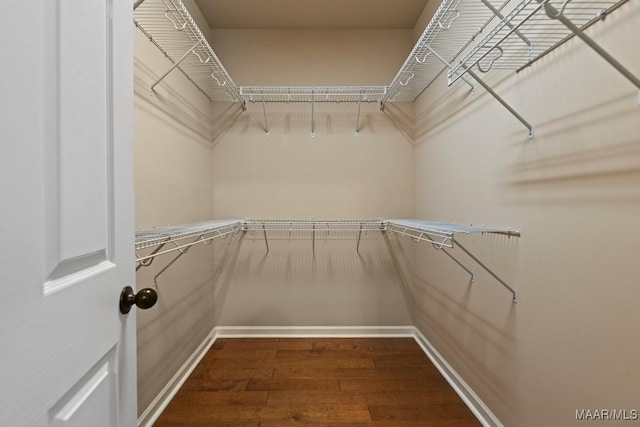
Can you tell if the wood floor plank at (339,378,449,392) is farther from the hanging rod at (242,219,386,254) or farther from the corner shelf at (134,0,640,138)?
the corner shelf at (134,0,640,138)

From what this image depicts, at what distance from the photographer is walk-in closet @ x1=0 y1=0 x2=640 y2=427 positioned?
471 millimetres

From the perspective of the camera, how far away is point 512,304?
46.9 inches

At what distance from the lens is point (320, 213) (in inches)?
90.6

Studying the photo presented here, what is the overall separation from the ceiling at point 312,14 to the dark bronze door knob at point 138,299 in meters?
2.15

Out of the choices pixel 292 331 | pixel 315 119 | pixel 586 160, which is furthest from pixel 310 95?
pixel 292 331

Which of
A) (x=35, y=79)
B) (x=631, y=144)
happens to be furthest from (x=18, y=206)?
(x=631, y=144)

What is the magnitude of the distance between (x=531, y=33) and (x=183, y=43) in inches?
69.9

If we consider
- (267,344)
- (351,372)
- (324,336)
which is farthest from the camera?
(324,336)

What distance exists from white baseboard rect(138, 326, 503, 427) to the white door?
1035mm

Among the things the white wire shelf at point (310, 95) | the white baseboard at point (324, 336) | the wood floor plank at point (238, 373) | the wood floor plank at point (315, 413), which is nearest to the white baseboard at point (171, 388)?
the white baseboard at point (324, 336)

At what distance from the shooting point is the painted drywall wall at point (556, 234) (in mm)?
787

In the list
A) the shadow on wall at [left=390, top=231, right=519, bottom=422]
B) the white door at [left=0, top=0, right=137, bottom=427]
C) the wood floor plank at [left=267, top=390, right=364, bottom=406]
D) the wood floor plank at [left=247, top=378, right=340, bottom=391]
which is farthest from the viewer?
the wood floor plank at [left=247, top=378, right=340, bottom=391]

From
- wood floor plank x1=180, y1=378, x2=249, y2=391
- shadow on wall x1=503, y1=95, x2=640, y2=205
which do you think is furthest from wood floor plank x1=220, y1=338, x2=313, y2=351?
shadow on wall x1=503, y1=95, x2=640, y2=205

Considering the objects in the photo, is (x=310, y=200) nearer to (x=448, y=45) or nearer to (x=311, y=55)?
(x=311, y=55)
